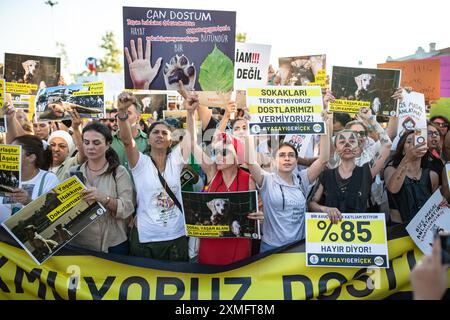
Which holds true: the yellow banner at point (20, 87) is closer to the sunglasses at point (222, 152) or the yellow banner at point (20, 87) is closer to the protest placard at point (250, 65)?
the protest placard at point (250, 65)

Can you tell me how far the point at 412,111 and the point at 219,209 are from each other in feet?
7.94

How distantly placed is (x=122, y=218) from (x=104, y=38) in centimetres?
3982

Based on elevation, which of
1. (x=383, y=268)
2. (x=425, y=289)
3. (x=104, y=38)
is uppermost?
(x=104, y=38)

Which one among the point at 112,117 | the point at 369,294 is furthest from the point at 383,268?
the point at 112,117

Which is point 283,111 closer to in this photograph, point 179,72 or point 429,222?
point 179,72

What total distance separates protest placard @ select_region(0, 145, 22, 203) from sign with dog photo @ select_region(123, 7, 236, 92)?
1228mm

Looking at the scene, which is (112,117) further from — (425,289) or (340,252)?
(425,289)

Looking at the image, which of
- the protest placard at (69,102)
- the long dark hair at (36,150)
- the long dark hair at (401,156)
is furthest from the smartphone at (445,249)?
the protest placard at (69,102)

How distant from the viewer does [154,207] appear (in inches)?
174

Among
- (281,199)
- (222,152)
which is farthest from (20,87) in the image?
(281,199)

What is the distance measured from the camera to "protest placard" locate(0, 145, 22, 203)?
434 cm

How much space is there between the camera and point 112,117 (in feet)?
28.7

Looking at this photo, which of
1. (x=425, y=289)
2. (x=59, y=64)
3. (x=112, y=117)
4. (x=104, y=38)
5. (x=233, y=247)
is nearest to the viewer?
(x=425, y=289)

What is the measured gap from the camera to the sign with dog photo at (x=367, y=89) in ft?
16.8
